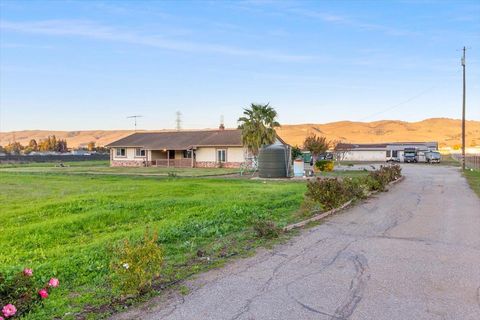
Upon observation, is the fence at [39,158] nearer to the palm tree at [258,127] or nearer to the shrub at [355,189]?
the palm tree at [258,127]

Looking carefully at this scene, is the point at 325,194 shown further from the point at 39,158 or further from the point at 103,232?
the point at 39,158

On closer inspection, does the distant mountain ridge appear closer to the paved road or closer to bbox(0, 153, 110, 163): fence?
bbox(0, 153, 110, 163): fence

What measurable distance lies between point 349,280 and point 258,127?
37.3 m

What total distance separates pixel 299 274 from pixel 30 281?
3637 mm

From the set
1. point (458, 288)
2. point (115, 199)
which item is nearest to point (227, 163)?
point (115, 199)

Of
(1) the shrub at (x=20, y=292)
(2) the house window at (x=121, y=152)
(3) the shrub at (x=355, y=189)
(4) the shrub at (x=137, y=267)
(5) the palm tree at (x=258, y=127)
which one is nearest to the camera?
(1) the shrub at (x=20, y=292)

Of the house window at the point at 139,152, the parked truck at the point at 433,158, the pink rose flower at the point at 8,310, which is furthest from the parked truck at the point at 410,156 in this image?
the pink rose flower at the point at 8,310

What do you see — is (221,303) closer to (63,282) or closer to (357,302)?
(357,302)

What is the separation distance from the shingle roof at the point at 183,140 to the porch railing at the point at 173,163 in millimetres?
1625

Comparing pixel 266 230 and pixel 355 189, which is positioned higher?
pixel 355 189

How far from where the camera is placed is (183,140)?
53.9 metres

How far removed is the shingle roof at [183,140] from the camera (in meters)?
49.2

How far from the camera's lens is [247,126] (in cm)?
4375

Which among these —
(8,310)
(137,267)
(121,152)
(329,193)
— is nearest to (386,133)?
(121,152)
